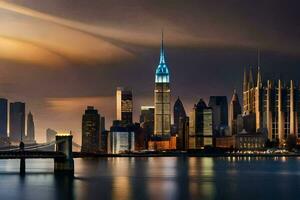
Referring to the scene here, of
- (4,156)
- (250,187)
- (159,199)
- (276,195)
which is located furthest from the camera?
(4,156)

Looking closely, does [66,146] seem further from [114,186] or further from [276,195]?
[276,195]

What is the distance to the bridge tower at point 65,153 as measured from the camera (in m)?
96.3

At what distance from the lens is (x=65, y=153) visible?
96.4m

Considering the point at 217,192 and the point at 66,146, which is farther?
the point at 66,146

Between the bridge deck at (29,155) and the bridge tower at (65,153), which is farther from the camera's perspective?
the bridge tower at (65,153)

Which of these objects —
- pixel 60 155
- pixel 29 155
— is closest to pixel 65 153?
pixel 60 155

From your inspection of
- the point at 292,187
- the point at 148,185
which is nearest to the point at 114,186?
the point at 148,185

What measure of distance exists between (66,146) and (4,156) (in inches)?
343

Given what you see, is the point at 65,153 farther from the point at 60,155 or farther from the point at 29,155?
the point at 29,155

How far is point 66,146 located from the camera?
96.0 metres

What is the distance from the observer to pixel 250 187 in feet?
259

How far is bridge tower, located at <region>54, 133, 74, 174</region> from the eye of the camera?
316 ft

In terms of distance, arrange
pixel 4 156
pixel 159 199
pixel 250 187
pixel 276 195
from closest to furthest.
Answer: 1. pixel 159 199
2. pixel 276 195
3. pixel 250 187
4. pixel 4 156

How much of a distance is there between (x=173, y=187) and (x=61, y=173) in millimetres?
24193
